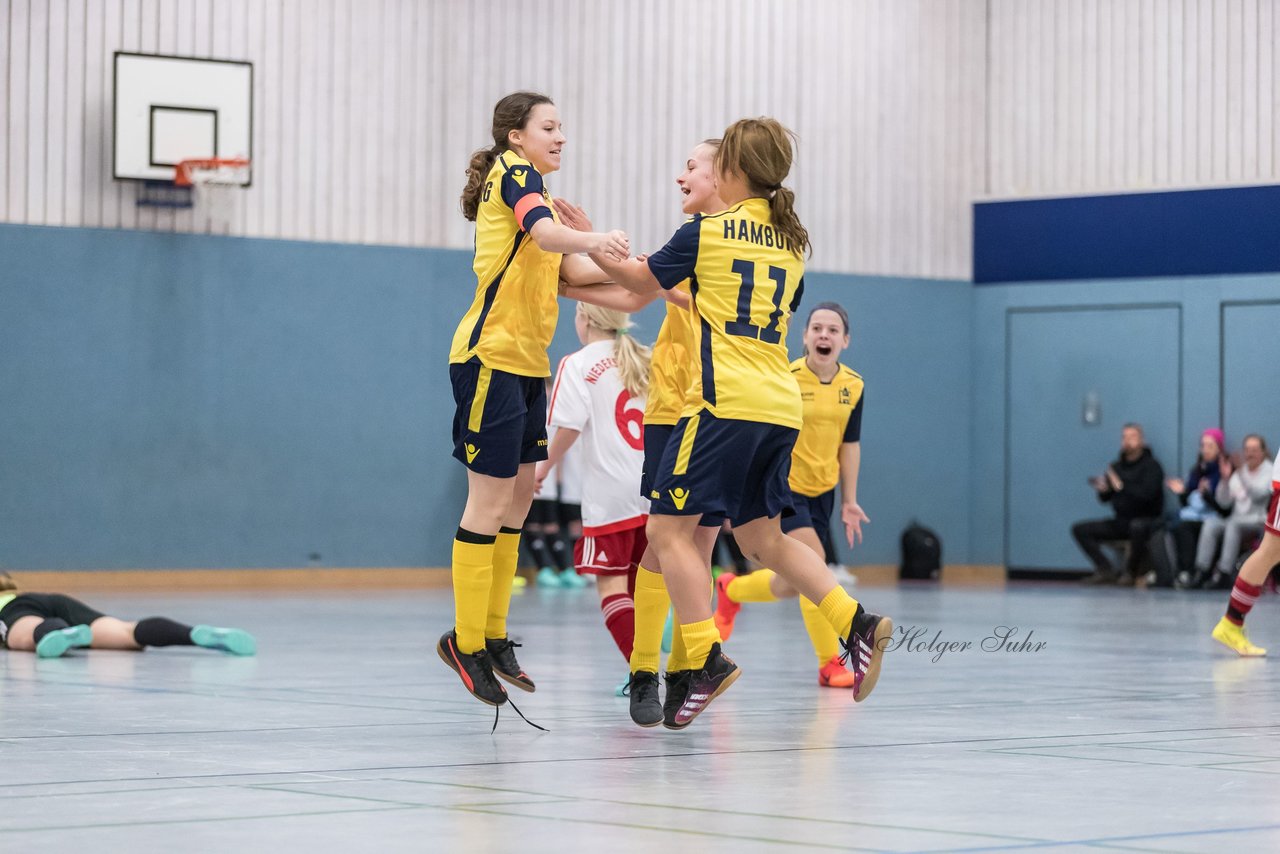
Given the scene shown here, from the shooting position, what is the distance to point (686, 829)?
4.29 meters

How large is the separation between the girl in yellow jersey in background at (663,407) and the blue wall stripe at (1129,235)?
49.8 ft

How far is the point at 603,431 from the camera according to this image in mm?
8398

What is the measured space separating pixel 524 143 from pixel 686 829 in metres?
3.10

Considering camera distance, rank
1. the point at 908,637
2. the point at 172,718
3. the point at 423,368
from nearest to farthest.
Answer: the point at 172,718, the point at 908,637, the point at 423,368

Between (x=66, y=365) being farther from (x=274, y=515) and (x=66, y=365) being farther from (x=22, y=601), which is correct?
(x=22, y=601)

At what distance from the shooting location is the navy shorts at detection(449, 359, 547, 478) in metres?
6.42

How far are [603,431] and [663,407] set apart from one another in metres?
1.44

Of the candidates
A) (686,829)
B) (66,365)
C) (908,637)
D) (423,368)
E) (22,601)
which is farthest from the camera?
(423,368)

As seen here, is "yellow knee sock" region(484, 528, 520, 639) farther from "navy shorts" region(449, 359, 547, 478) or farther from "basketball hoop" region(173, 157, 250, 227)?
"basketball hoop" region(173, 157, 250, 227)

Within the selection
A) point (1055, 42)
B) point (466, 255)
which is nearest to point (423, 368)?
point (466, 255)

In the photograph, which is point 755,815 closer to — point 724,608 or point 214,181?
point 724,608

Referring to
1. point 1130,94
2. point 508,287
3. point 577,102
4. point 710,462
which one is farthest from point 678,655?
point 1130,94

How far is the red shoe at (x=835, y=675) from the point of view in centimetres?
823

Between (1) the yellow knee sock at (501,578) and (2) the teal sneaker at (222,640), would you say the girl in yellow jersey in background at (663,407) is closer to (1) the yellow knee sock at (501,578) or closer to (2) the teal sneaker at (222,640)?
(1) the yellow knee sock at (501,578)
